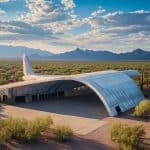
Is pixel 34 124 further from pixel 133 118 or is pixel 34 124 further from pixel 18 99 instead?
pixel 18 99

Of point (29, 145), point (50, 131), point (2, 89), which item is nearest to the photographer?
point (29, 145)

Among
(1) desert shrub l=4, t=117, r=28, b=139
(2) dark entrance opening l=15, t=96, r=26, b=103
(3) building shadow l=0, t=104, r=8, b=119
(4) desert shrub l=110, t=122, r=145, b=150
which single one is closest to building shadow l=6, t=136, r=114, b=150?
(1) desert shrub l=4, t=117, r=28, b=139

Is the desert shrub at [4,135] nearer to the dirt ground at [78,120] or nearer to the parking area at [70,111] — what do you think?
the dirt ground at [78,120]

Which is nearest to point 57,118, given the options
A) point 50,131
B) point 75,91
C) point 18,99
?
point 50,131

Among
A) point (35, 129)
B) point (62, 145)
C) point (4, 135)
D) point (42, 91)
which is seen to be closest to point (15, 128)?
point (4, 135)

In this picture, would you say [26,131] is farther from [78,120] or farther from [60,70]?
[60,70]

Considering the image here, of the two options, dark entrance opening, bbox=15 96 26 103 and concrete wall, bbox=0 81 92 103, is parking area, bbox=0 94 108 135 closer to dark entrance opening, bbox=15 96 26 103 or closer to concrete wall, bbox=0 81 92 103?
concrete wall, bbox=0 81 92 103

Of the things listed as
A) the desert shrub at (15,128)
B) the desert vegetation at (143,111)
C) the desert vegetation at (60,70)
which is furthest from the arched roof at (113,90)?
the desert vegetation at (60,70)
